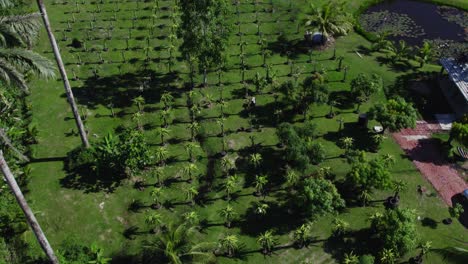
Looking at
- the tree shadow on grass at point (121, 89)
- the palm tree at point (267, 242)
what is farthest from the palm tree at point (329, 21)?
the palm tree at point (267, 242)

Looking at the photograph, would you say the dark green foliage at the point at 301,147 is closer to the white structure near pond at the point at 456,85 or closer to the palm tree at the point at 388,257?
the palm tree at the point at 388,257

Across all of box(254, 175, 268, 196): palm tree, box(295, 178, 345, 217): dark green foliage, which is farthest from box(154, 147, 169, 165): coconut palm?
box(295, 178, 345, 217): dark green foliage

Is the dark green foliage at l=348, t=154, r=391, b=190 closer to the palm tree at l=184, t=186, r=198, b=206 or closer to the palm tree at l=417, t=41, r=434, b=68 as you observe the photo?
the palm tree at l=184, t=186, r=198, b=206

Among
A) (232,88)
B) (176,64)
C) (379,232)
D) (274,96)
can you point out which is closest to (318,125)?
(274,96)

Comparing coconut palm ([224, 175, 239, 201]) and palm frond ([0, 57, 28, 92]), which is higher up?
palm frond ([0, 57, 28, 92])

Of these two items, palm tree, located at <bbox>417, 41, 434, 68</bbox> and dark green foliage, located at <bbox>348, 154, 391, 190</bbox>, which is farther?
palm tree, located at <bbox>417, 41, 434, 68</bbox>

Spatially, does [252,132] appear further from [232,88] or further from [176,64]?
[176,64]

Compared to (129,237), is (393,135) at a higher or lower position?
higher

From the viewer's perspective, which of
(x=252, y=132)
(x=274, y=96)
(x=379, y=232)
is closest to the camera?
(x=379, y=232)

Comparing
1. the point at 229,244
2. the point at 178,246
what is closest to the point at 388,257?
the point at 229,244
